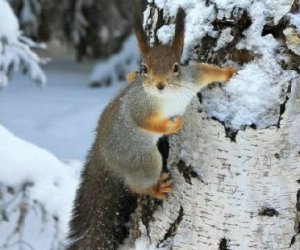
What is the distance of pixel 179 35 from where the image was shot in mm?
1529

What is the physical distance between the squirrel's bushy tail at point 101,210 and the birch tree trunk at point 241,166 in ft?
0.74

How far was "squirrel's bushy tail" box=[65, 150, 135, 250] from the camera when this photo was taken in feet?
5.95

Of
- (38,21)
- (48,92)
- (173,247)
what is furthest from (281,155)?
(38,21)

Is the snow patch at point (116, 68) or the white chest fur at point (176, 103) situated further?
the snow patch at point (116, 68)

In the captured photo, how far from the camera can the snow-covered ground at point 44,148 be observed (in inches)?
101

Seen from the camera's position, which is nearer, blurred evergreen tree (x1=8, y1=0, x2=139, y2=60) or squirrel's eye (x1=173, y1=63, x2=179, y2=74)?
squirrel's eye (x1=173, y1=63, x2=179, y2=74)

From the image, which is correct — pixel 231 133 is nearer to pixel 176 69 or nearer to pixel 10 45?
pixel 176 69

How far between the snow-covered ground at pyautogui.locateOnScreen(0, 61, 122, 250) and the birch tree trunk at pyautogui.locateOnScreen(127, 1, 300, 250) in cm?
105

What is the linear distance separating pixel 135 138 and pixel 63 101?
351 cm

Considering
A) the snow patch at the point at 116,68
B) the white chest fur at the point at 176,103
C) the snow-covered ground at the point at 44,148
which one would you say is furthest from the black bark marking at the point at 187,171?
the snow patch at the point at 116,68

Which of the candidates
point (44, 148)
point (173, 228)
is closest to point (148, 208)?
point (173, 228)

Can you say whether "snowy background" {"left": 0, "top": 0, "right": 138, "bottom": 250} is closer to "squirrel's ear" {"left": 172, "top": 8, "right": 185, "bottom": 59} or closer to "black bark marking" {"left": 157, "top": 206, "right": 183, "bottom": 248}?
"black bark marking" {"left": 157, "top": 206, "right": 183, "bottom": 248}

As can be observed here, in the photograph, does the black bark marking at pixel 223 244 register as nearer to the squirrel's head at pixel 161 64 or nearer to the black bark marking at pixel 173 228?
the black bark marking at pixel 173 228

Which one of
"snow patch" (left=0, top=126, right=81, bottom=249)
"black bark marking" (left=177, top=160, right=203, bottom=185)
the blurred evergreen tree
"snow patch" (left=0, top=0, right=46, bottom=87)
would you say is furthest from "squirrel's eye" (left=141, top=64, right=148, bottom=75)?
the blurred evergreen tree
